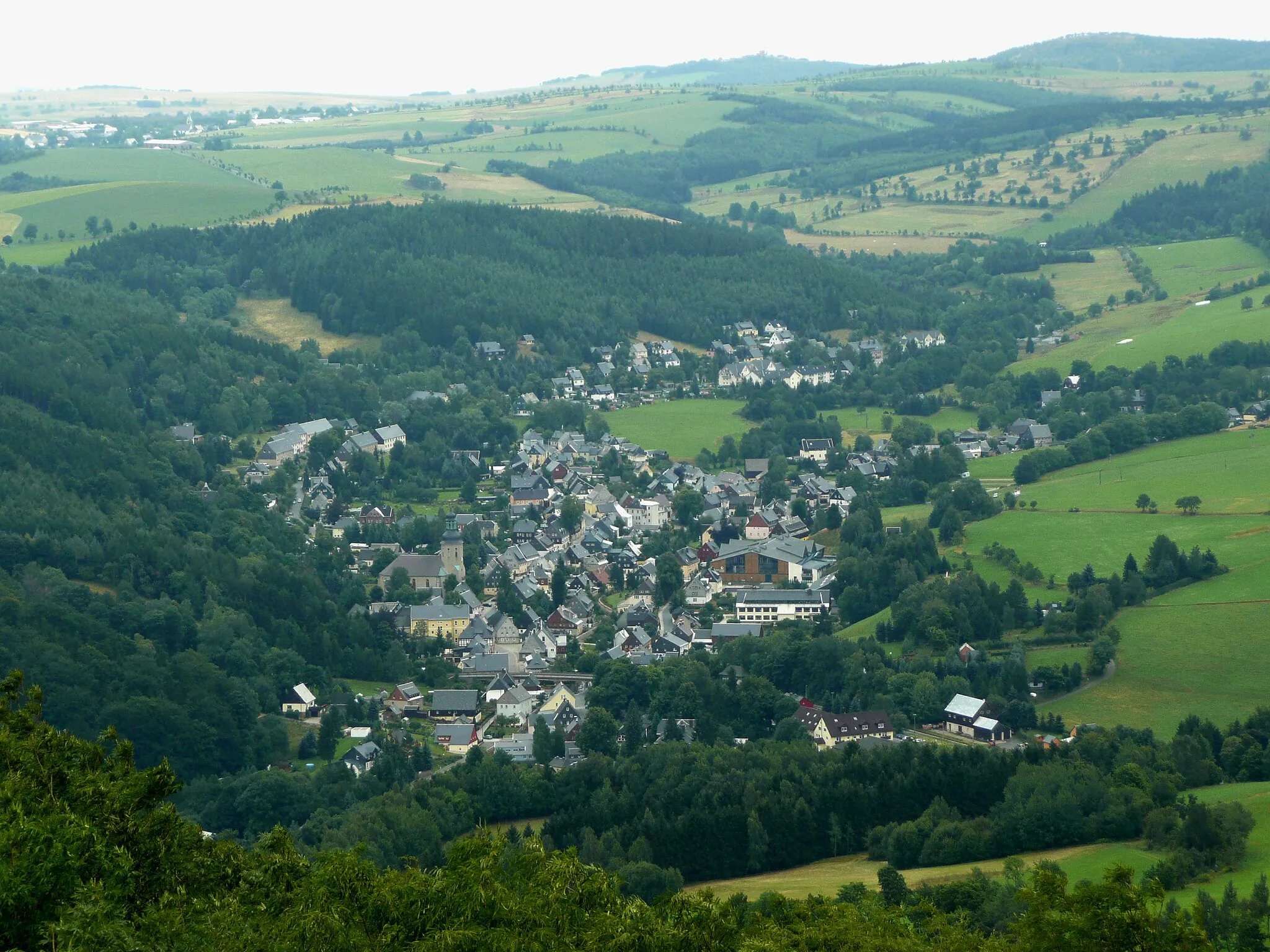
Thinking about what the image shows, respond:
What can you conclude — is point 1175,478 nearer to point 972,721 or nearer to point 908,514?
point 908,514

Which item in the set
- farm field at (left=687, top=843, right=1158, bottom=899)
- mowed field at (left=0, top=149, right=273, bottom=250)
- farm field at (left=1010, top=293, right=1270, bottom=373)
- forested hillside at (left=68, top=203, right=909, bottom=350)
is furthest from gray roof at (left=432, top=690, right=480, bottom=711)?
mowed field at (left=0, top=149, right=273, bottom=250)

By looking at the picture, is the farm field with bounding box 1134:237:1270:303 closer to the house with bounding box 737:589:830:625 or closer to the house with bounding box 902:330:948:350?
the house with bounding box 902:330:948:350

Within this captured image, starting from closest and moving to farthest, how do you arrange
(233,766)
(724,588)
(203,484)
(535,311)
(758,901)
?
(758,901) → (233,766) → (724,588) → (203,484) → (535,311)

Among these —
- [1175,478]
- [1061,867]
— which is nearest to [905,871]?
[1061,867]

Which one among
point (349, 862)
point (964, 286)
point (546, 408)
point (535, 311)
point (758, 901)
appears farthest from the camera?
point (964, 286)

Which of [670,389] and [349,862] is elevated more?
[349,862]

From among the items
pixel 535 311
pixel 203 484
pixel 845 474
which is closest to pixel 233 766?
pixel 203 484

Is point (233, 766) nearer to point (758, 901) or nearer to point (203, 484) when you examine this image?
point (758, 901)

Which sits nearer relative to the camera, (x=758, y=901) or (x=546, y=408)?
(x=758, y=901)
